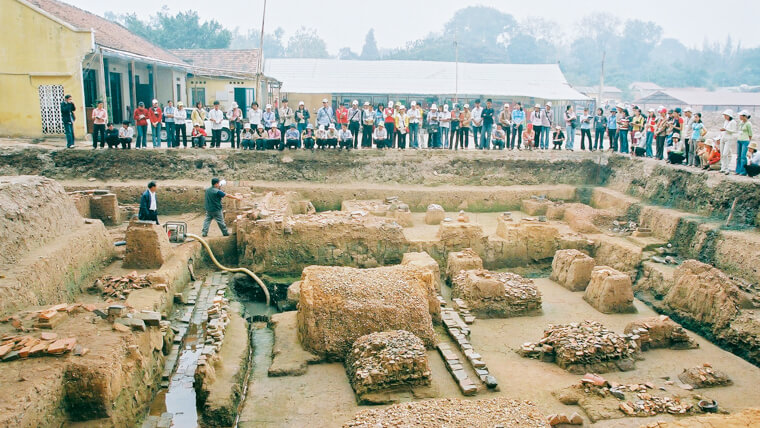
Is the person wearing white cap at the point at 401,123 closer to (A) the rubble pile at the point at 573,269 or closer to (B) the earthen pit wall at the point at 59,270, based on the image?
(A) the rubble pile at the point at 573,269

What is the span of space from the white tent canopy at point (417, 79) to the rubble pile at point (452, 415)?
773 inches

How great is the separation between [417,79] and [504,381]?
67.9ft

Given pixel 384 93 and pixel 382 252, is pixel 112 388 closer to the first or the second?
pixel 382 252

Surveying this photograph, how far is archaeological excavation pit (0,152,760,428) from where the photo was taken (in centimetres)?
705

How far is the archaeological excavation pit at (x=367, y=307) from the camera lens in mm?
7047

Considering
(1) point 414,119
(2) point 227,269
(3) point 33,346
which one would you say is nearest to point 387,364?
(3) point 33,346

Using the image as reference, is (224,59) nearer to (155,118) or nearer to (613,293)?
(155,118)

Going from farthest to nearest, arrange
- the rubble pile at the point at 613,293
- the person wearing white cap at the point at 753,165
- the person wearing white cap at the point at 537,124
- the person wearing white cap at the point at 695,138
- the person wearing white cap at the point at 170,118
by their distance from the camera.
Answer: the person wearing white cap at the point at 537,124 < the person wearing white cap at the point at 170,118 < the person wearing white cap at the point at 695,138 < the person wearing white cap at the point at 753,165 < the rubble pile at the point at 613,293

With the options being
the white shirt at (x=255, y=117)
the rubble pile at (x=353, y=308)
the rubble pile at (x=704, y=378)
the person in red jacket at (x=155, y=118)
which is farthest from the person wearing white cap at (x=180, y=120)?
the rubble pile at (x=704, y=378)

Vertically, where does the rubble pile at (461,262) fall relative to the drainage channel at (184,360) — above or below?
above

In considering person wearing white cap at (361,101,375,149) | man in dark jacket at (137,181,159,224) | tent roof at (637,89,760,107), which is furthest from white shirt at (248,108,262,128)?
tent roof at (637,89,760,107)

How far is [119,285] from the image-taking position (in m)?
9.59

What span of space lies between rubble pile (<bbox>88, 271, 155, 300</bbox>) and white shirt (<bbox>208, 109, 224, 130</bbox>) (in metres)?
7.37

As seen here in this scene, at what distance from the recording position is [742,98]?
3150 centimetres
